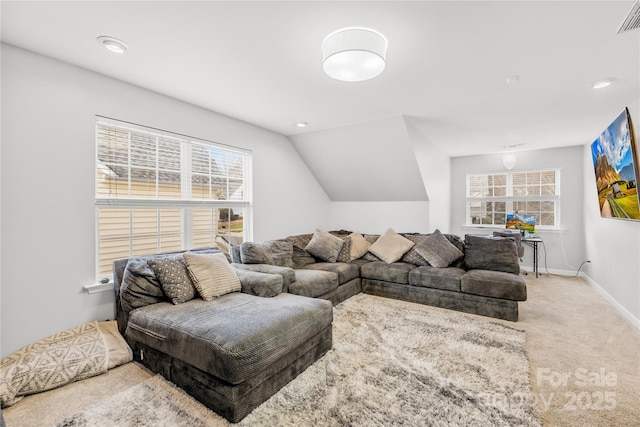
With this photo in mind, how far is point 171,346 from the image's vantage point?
6.34 ft

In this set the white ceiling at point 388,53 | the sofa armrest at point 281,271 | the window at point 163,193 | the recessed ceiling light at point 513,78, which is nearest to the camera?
the white ceiling at point 388,53

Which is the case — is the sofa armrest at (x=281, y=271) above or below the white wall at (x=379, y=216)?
below

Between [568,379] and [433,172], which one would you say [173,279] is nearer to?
[568,379]

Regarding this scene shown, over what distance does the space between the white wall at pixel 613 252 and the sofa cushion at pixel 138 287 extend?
182 inches

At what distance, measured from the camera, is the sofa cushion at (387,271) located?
390cm

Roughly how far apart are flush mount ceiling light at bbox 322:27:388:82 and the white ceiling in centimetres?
7

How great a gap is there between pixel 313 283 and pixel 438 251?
1.86 m

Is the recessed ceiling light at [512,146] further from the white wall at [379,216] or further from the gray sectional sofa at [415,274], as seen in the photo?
the gray sectional sofa at [415,274]

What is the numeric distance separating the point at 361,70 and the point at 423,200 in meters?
3.43

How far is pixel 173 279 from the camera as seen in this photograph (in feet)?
7.94

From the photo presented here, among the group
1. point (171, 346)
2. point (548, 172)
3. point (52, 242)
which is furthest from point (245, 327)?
point (548, 172)

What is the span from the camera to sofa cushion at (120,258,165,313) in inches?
91.8

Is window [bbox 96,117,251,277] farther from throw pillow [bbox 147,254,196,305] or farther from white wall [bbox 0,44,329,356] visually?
throw pillow [bbox 147,254,196,305]

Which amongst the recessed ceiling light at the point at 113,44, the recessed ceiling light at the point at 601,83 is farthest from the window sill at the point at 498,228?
the recessed ceiling light at the point at 113,44
